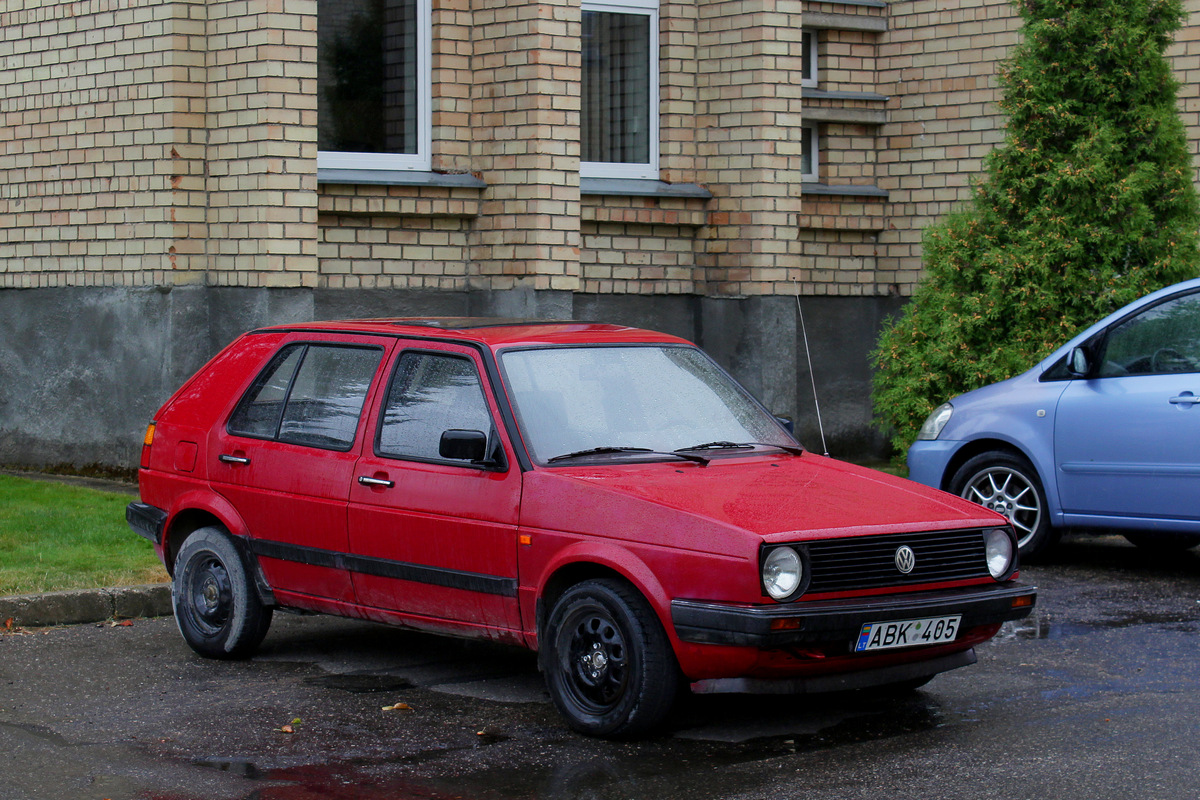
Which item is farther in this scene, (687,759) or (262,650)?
(262,650)

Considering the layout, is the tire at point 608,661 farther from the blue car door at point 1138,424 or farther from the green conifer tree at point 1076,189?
the green conifer tree at point 1076,189

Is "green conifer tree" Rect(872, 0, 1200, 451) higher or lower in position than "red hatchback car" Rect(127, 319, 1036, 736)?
higher

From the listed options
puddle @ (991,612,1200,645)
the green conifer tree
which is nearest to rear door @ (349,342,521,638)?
puddle @ (991,612,1200,645)

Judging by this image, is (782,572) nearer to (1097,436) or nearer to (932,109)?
(1097,436)

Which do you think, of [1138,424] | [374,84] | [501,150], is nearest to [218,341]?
[374,84]

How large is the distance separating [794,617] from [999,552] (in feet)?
3.68

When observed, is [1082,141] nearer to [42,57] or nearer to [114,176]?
[114,176]

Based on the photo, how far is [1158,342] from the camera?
9.31 m

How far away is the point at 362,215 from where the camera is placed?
12.7 meters

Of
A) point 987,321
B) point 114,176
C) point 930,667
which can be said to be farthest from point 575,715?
point 114,176

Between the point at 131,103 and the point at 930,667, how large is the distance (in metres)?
8.69

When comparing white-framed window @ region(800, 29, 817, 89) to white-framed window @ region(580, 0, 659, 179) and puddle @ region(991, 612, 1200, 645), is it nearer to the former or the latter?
white-framed window @ region(580, 0, 659, 179)

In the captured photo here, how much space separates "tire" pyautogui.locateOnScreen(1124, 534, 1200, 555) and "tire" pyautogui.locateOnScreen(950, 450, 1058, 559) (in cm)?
63

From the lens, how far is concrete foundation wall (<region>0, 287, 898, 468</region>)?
12.2m
